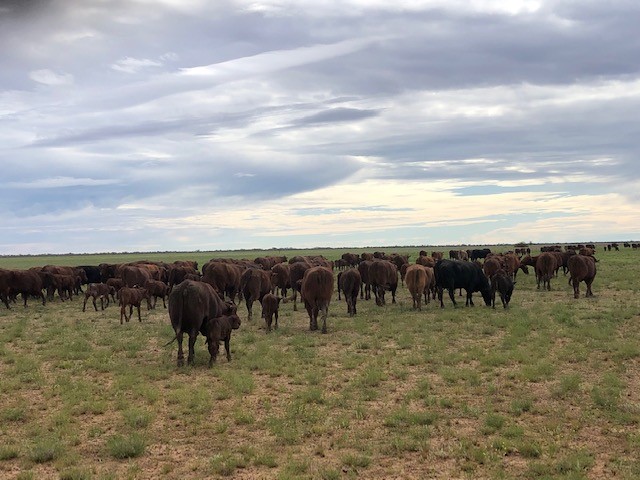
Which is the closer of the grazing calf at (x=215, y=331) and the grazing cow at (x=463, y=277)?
the grazing calf at (x=215, y=331)

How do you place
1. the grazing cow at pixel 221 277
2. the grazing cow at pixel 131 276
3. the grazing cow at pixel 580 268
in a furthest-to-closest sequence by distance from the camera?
the grazing cow at pixel 131 276
the grazing cow at pixel 580 268
the grazing cow at pixel 221 277

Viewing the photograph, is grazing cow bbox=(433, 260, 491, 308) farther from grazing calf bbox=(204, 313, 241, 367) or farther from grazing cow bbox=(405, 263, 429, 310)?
grazing calf bbox=(204, 313, 241, 367)

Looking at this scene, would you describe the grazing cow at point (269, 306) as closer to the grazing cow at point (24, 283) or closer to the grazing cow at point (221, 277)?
the grazing cow at point (221, 277)

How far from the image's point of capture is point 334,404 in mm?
10234

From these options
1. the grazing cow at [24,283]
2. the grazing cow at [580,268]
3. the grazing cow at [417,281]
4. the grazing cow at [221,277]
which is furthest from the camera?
the grazing cow at [24,283]

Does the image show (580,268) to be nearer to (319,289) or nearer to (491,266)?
(491,266)

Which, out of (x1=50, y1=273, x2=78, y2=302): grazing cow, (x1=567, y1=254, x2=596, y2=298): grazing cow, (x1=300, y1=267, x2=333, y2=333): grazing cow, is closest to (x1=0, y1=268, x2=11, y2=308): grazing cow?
(x1=50, y1=273, x2=78, y2=302): grazing cow

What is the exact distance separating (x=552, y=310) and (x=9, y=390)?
1852 centimetres

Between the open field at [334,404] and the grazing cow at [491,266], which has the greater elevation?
the grazing cow at [491,266]

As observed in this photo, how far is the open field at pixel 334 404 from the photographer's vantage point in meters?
7.52

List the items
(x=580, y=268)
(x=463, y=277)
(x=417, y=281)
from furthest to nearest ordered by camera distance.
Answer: (x=580, y=268) → (x=463, y=277) → (x=417, y=281)

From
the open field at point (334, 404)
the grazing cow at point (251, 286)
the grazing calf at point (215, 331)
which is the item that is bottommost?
the open field at point (334, 404)

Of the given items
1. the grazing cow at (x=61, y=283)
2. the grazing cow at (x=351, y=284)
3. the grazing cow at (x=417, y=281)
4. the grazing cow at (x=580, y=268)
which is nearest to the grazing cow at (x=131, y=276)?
the grazing cow at (x=61, y=283)

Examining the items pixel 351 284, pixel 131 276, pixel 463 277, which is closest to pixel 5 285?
pixel 131 276
